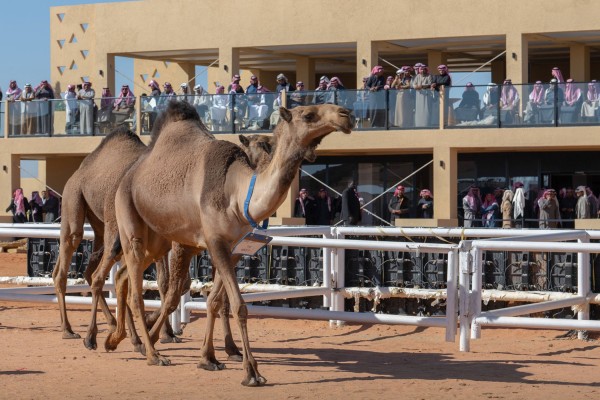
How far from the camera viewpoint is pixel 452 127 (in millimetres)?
34781

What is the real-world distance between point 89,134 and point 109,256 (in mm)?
25678

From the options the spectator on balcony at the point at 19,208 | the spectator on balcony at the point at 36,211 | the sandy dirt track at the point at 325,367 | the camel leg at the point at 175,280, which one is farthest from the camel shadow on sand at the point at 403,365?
the spectator on balcony at the point at 19,208

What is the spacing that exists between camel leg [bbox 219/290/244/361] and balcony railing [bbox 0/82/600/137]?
19.8 meters

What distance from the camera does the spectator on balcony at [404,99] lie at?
33.1 meters

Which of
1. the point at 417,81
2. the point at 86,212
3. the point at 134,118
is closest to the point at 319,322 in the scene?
the point at 86,212

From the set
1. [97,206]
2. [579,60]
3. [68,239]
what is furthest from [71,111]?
[97,206]

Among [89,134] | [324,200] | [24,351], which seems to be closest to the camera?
[24,351]

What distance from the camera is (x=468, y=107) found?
34.0m

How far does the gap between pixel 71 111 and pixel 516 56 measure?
1375cm

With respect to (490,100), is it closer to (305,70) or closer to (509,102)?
(509,102)

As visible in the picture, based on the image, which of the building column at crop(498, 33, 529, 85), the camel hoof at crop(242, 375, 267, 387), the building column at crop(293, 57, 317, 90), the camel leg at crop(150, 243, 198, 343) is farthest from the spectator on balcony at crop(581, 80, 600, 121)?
the camel hoof at crop(242, 375, 267, 387)

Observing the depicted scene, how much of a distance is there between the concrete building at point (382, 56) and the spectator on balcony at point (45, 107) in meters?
0.34

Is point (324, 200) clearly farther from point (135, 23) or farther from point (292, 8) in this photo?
point (135, 23)

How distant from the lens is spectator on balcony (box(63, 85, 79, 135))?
126ft
